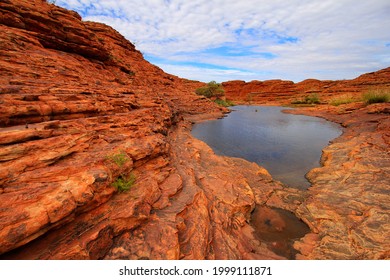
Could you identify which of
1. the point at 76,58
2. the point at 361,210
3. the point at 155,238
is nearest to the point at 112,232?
the point at 155,238

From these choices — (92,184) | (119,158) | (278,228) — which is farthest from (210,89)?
(92,184)

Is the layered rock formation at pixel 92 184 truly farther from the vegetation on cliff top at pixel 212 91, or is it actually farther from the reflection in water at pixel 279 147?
the vegetation on cliff top at pixel 212 91

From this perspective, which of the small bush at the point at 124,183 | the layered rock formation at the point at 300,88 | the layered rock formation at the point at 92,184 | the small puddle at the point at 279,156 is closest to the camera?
the layered rock formation at the point at 92,184

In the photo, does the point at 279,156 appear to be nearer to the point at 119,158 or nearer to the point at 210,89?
the point at 119,158

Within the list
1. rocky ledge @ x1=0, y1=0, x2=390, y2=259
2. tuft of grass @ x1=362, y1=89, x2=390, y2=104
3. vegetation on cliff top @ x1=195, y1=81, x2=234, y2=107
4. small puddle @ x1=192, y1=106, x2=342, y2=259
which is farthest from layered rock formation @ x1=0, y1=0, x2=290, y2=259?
vegetation on cliff top @ x1=195, y1=81, x2=234, y2=107

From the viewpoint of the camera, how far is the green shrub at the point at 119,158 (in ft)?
19.6

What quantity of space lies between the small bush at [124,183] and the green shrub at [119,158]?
1.37 ft

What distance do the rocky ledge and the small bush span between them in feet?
0.12

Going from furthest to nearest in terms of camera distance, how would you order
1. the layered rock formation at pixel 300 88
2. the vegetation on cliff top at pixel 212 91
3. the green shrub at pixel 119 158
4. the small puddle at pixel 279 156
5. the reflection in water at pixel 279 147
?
the vegetation on cliff top at pixel 212 91, the layered rock formation at pixel 300 88, the reflection in water at pixel 279 147, the small puddle at pixel 279 156, the green shrub at pixel 119 158

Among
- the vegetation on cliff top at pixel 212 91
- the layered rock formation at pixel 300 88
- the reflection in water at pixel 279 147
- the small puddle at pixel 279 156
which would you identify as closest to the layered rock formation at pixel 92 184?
the small puddle at pixel 279 156

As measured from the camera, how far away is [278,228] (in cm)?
745

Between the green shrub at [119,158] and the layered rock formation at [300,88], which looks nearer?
the green shrub at [119,158]

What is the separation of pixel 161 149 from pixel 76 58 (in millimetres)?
12195

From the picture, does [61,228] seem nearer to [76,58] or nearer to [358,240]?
[358,240]
